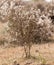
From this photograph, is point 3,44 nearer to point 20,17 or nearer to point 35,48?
point 35,48

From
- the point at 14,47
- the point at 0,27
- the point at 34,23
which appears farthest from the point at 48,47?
the point at 0,27

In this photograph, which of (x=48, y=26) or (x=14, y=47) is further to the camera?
(x=48, y=26)

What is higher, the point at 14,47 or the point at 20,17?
the point at 20,17

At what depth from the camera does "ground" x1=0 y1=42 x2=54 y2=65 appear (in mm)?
11477

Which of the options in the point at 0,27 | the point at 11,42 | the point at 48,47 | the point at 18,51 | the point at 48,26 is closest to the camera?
the point at 18,51

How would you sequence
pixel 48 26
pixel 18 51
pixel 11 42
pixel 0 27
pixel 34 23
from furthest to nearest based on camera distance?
pixel 0 27, pixel 48 26, pixel 11 42, pixel 18 51, pixel 34 23

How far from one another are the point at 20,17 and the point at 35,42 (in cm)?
419

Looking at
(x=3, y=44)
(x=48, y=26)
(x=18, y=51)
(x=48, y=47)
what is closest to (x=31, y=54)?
(x=18, y=51)

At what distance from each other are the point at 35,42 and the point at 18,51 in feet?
7.91

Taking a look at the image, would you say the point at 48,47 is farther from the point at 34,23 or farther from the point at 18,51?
the point at 34,23

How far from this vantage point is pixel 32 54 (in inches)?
497

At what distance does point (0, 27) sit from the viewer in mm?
18609

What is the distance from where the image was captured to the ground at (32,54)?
11.5 m

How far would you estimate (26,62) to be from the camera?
1136cm
